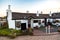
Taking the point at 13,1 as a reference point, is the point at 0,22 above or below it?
below

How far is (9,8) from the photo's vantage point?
45.3 ft

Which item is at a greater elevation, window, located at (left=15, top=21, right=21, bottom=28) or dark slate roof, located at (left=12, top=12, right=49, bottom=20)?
dark slate roof, located at (left=12, top=12, right=49, bottom=20)

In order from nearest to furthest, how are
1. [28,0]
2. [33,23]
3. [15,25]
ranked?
[28,0]
[15,25]
[33,23]

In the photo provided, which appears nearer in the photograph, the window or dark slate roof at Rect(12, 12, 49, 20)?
the window

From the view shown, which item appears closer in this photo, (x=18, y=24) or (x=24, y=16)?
(x=18, y=24)

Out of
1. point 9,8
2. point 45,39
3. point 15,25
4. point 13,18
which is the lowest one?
point 45,39

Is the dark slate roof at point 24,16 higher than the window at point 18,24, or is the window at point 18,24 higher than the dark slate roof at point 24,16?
the dark slate roof at point 24,16

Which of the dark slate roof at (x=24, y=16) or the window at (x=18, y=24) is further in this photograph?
the dark slate roof at (x=24, y=16)

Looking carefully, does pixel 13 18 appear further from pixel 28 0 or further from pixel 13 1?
pixel 28 0

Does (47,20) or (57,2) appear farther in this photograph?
(47,20)

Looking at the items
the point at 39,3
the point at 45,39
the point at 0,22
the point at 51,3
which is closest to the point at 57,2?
the point at 51,3

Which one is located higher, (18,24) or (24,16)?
(24,16)

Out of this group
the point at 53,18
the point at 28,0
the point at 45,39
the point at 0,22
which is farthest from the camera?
the point at 53,18

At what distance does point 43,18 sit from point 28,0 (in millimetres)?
5385
